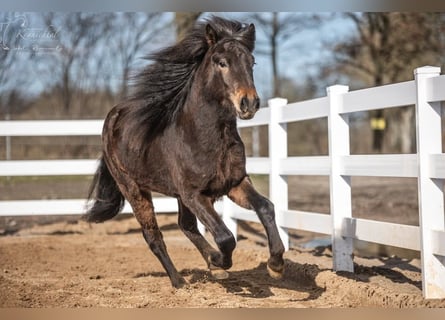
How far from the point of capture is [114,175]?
16.8 feet

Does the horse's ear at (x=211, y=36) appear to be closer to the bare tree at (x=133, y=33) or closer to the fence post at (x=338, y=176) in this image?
the fence post at (x=338, y=176)

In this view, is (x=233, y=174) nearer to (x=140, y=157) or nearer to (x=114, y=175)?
(x=140, y=157)

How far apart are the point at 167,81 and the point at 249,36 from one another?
30.8 inches

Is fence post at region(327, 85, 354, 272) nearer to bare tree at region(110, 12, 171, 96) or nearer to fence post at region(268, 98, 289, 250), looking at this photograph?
fence post at region(268, 98, 289, 250)

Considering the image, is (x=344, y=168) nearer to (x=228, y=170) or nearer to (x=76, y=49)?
(x=228, y=170)

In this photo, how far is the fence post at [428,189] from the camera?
3695 mm

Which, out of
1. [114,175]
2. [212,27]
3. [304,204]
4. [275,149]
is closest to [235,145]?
[212,27]

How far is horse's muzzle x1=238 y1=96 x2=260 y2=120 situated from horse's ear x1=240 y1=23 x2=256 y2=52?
19.9 inches

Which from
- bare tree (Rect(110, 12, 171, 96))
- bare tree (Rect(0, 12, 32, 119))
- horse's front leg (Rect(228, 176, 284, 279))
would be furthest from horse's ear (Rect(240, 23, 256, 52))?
bare tree (Rect(110, 12, 171, 96))

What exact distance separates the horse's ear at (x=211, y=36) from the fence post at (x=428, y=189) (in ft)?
3.92

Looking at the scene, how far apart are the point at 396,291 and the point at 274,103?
8.05 ft

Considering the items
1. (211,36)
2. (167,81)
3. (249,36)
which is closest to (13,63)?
(167,81)

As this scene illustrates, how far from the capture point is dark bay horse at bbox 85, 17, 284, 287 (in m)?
3.70

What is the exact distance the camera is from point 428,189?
374cm
